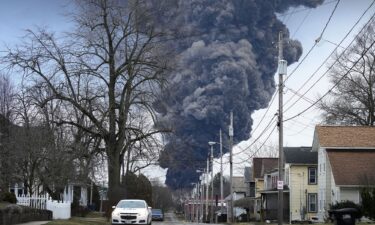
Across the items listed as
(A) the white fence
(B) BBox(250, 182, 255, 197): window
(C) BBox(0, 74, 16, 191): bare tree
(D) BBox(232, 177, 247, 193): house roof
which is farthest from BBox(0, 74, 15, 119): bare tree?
(D) BBox(232, 177, 247, 193): house roof

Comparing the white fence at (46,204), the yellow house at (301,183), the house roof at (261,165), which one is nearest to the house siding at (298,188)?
the yellow house at (301,183)

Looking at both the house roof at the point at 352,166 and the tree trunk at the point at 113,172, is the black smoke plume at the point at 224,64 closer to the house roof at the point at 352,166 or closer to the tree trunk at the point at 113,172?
the tree trunk at the point at 113,172

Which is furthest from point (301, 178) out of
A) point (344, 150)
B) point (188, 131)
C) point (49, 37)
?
point (49, 37)

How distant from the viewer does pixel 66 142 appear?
47375 millimetres

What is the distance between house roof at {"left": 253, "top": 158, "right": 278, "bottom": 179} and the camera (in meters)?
88.5

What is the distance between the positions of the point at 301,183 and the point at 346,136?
11.8 meters

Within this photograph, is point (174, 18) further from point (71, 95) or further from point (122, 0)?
point (71, 95)

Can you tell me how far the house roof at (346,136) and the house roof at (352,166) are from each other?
0.60 meters

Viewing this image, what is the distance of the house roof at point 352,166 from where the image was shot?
48.8m

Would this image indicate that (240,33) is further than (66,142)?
Yes

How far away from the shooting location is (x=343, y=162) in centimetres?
5116

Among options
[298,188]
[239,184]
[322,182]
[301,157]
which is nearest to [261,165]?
[301,157]

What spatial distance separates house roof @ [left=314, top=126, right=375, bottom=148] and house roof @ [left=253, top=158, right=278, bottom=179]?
3282 cm

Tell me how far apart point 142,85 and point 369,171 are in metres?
19.2
